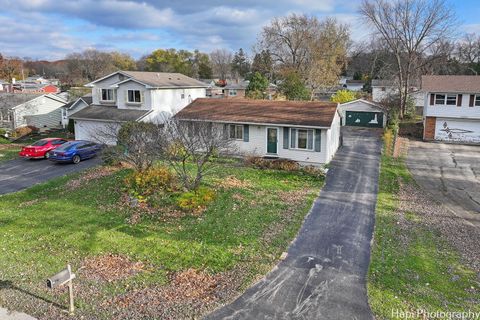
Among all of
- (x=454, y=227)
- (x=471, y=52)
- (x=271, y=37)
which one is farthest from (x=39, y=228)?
(x=471, y=52)

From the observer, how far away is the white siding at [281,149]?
2356 centimetres

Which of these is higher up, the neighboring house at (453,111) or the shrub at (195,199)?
the neighboring house at (453,111)

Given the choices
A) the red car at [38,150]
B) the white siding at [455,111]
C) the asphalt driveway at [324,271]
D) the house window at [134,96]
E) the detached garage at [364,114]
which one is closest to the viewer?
the asphalt driveway at [324,271]

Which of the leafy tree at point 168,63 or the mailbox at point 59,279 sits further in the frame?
the leafy tree at point 168,63

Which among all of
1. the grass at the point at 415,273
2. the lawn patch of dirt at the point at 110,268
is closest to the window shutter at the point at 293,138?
the grass at the point at 415,273

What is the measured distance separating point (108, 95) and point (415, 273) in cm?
2948

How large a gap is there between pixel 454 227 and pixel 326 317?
8.59m

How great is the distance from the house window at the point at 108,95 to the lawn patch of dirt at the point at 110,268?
24040 millimetres

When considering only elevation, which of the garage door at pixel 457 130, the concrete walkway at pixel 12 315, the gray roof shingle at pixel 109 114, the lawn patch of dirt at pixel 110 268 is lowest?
the concrete walkway at pixel 12 315

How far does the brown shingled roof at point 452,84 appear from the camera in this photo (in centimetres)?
3306

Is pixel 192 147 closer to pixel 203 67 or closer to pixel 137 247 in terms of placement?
pixel 137 247

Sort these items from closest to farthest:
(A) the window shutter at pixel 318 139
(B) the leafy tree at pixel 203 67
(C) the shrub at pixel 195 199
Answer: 1. (C) the shrub at pixel 195 199
2. (A) the window shutter at pixel 318 139
3. (B) the leafy tree at pixel 203 67

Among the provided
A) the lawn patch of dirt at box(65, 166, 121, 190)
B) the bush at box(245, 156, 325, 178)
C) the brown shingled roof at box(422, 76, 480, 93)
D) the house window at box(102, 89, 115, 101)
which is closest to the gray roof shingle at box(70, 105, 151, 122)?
the house window at box(102, 89, 115, 101)

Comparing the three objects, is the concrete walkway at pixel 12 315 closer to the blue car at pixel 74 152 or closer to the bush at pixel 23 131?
the blue car at pixel 74 152
